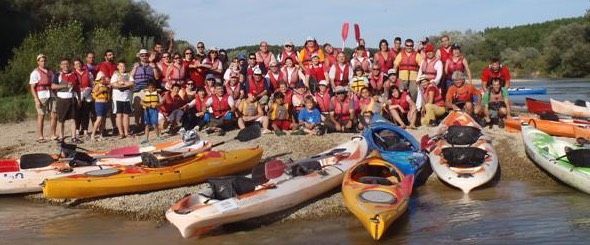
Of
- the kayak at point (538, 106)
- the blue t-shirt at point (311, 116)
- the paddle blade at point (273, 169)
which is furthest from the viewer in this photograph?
the kayak at point (538, 106)

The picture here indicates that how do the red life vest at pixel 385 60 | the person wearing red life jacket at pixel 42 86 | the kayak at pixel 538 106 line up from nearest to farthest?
the person wearing red life jacket at pixel 42 86
the red life vest at pixel 385 60
the kayak at pixel 538 106

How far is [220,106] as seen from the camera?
11.1 metres

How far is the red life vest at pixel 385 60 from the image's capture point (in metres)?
11.9

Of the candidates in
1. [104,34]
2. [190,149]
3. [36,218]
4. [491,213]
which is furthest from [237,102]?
[104,34]

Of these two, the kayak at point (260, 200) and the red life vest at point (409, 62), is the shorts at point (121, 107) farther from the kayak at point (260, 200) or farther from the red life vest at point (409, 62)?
the red life vest at point (409, 62)

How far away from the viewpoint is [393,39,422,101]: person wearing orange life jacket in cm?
1154

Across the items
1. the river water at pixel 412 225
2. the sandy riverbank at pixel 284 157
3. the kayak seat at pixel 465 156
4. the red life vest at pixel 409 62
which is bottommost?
the river water at pixel 412 225

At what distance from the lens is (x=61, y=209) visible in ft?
26.1

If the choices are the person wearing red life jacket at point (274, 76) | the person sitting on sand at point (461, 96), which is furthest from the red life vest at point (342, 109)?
the person sitting on sand at point (461, 96)

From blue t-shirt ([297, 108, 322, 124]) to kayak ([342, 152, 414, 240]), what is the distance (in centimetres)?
267

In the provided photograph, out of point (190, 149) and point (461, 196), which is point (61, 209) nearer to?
point (190, 149)

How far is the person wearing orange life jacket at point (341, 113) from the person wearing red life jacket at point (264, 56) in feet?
5.85

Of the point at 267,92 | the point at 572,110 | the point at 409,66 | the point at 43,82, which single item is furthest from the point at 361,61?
the point at 43,82

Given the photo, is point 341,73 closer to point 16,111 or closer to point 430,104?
point 430,104
